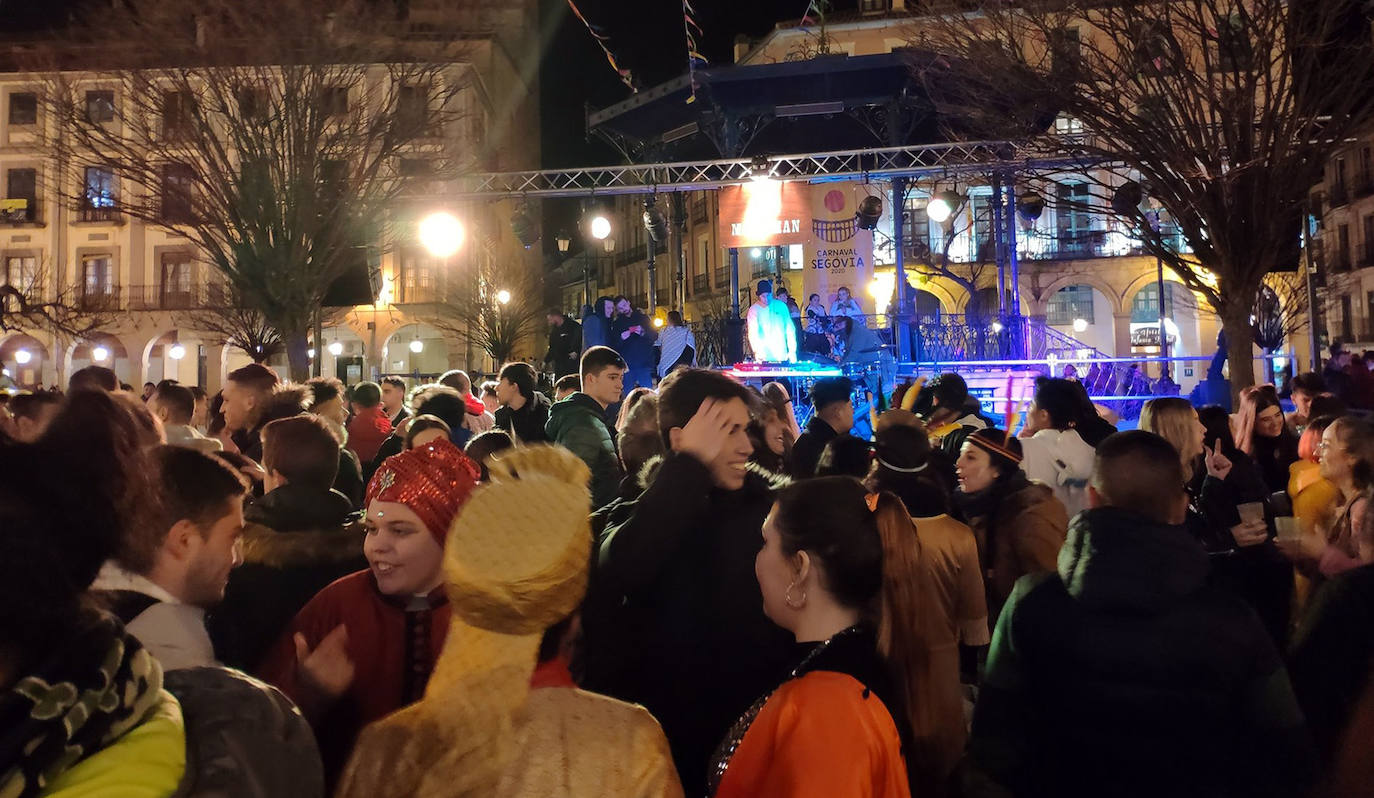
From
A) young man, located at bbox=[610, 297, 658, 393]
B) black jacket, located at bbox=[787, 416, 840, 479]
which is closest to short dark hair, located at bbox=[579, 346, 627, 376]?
black jacket, located at bbox=[787, 416, 840, 479]

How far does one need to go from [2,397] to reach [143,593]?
5.04m

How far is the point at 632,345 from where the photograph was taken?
12.9 metres

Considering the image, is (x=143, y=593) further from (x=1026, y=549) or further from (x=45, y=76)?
(x=45, y=76)

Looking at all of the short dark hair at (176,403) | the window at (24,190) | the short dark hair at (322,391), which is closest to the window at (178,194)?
the short dark hair at (176,403)

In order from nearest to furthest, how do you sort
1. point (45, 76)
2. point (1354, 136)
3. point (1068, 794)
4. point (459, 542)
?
point (459, 542) → point (1068, 794) → point (1354, 136) → point (45, 76)

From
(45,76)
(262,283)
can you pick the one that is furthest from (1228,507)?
(45,76)

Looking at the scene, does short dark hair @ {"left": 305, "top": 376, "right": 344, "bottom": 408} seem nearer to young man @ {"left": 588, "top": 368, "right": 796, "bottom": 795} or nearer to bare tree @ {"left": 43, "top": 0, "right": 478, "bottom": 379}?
young man @ {"left": 588, "top": 368, "right": 796, "bottom": 795}

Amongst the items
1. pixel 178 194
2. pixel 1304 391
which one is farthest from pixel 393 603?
pixel 178 194

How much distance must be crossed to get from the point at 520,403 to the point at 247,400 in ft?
6.13

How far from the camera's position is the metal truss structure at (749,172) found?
15.2 m

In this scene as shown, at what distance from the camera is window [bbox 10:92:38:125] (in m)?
41.8

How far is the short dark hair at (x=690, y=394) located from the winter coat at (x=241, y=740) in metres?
1.59

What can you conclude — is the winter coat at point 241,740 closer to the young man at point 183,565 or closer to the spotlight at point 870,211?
the young man at point 183,565

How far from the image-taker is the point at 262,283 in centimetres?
1346
